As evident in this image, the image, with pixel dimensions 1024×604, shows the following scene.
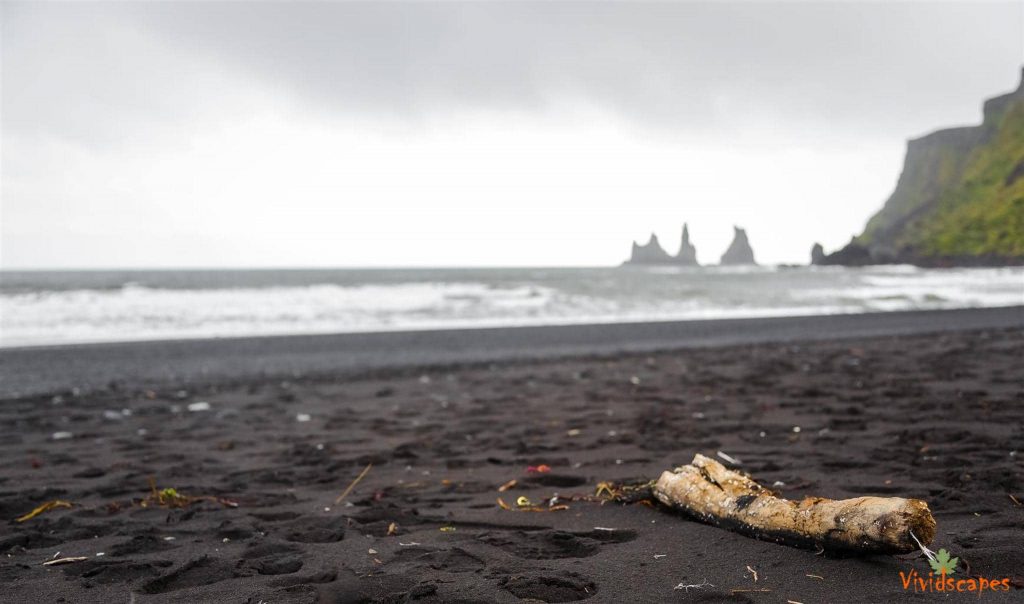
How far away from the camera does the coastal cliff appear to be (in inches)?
1961

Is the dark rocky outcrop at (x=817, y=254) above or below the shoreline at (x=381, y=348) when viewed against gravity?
above

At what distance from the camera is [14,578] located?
2406 mm

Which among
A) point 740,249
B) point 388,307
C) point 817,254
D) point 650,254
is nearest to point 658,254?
point 650,254

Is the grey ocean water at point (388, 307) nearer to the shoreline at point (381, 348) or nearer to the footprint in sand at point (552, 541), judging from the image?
the shoreline at point (381, 348)

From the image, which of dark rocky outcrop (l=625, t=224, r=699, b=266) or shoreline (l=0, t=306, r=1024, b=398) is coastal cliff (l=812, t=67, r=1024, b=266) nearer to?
dark rocky outcrop (l=625, t=224, r=699, b=266)

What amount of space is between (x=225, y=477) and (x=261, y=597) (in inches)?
87.0

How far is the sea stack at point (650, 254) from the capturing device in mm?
108250

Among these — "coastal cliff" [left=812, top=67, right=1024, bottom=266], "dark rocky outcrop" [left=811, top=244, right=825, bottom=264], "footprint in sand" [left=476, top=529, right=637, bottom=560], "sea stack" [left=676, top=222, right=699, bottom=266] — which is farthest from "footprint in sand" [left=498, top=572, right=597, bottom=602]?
"sea stack" [left=676, top=222, right=699, bottom=266]

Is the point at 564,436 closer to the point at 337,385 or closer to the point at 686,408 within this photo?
the point at 686,408

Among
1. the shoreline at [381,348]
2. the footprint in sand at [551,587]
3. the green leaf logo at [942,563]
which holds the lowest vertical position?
the shoreline at [381,348]

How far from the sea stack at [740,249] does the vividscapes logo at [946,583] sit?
114 metres

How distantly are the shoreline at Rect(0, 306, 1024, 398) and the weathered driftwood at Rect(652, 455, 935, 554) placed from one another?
287 inches

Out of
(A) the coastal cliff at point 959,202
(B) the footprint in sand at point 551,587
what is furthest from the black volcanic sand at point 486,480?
(A) the coastal cliff at point 959,202

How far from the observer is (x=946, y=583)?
1909 millimetres
